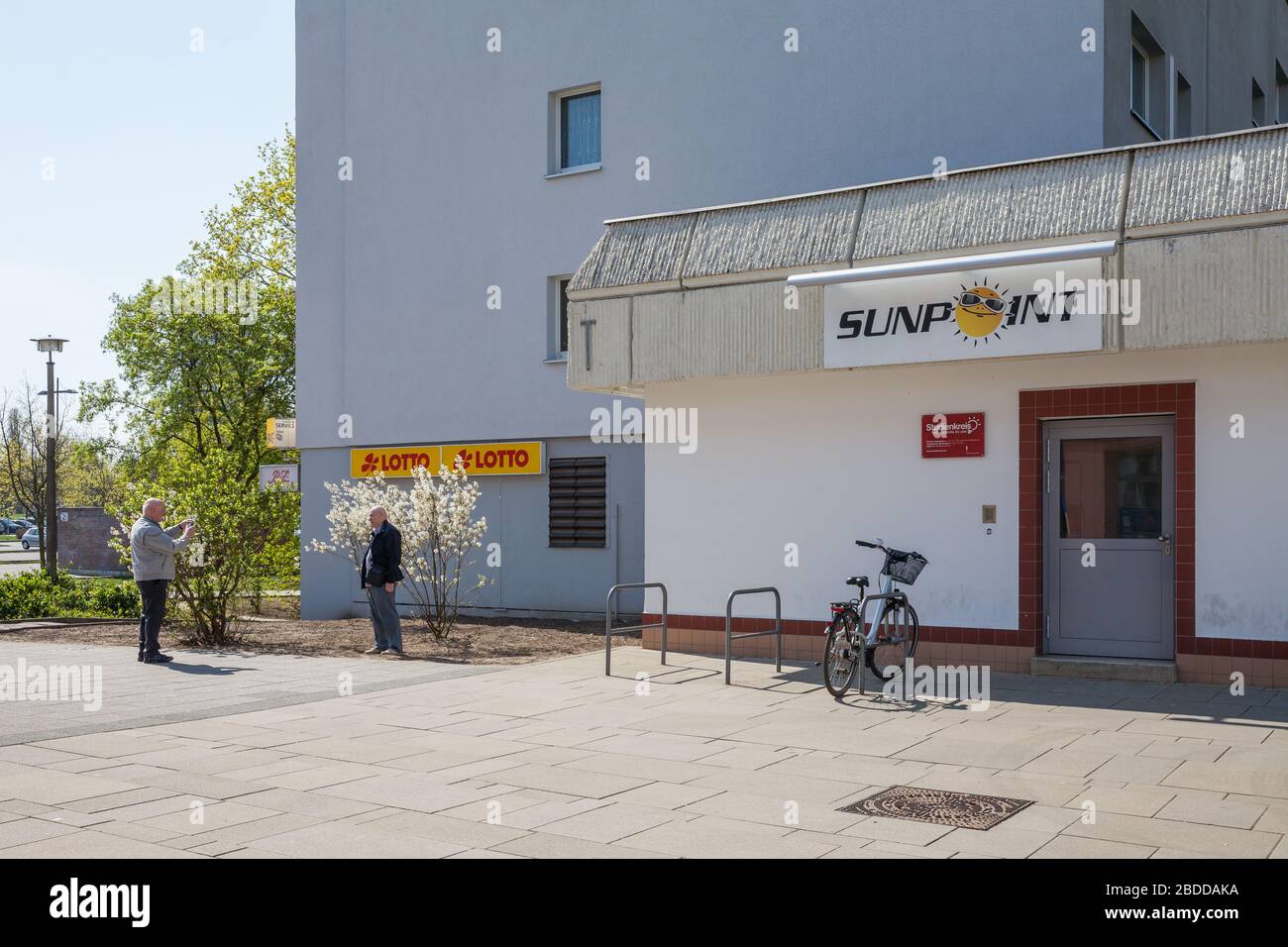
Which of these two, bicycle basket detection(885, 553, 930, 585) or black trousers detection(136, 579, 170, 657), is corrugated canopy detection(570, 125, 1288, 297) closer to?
bicycle basket detection(885, 553, 930, 585)

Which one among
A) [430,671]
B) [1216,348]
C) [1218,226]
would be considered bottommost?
[430,671]

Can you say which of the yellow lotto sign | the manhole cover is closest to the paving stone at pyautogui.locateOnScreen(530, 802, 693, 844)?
the manhole cover

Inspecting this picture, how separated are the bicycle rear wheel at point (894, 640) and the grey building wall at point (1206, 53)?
6.37 m

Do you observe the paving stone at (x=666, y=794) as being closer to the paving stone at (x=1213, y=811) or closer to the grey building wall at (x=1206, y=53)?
the paving stone at (x=1213, y=811)

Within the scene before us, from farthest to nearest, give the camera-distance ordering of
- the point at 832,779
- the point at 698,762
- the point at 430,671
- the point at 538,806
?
the point at 430,671
the point at 698,762
the point at 832,779
the point at 538,806

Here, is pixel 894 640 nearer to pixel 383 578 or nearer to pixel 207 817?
pixel 383 578

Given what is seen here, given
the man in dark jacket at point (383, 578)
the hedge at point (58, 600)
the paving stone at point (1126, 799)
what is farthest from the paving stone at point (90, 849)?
the hedge at point (58, 600)

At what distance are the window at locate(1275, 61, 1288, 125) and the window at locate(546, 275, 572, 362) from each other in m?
14.1

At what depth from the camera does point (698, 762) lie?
8156 millimetres

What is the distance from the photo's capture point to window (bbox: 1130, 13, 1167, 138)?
1612cm

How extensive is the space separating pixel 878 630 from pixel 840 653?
0.76 meters
